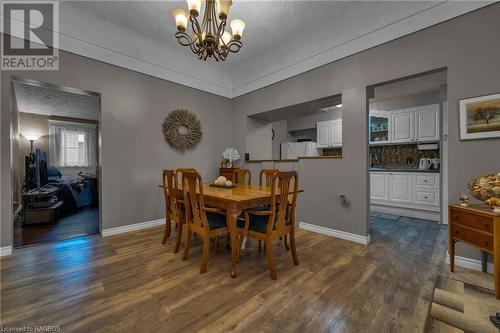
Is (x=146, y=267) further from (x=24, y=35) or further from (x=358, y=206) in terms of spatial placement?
(x=24, y=35)

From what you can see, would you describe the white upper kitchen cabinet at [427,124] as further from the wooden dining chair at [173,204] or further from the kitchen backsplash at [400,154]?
the wooden dining chair at [173,204]

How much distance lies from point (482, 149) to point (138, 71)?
14.9 ft

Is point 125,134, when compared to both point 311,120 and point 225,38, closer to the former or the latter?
point 225,38


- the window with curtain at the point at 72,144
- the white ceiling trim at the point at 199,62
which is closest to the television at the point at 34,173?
the window with curtain at the point at 72,144

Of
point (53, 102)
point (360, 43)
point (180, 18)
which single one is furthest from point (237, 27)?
point (53, 102)

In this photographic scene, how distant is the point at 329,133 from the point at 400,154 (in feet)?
5.60

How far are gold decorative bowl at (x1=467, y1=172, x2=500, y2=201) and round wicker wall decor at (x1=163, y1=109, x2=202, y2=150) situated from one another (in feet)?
12.7

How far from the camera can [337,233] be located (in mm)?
3033

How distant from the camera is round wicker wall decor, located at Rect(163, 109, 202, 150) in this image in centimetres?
374

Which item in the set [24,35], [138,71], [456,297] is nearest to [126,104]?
[138,71]

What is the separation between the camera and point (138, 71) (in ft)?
11.2

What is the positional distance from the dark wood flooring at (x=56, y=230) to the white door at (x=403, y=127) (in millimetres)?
6092

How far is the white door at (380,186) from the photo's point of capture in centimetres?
455

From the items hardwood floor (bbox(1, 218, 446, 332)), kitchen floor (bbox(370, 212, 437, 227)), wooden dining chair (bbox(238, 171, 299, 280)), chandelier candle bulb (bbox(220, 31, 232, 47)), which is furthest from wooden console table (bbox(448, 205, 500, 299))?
chandelier candle bulb (bbox(220, 31, 232, 47))
